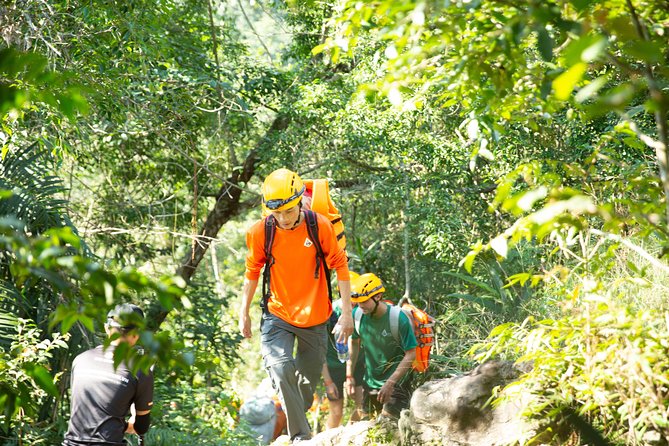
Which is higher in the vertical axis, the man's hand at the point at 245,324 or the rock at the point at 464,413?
the man's hand at the point at 245,324

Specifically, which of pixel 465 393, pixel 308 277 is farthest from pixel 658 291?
pixel 308 277

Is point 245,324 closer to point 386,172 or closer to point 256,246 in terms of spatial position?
point 256,246

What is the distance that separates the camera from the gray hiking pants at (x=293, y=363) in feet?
20.1

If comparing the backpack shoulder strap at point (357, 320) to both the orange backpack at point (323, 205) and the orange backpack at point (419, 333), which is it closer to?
the orange backpack at point (419, 333)

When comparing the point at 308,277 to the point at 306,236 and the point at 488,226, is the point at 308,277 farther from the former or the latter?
the point at 488,226

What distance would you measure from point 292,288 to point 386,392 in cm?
163

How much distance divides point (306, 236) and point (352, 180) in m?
5.61

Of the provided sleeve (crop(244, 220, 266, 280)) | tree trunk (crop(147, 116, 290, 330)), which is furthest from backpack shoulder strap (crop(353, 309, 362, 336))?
tree trunk (crop(147, 116, 290, 330))

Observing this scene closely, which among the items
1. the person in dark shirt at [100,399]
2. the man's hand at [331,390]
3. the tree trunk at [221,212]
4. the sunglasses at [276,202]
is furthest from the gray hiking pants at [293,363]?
the tree trunk at [221,212]

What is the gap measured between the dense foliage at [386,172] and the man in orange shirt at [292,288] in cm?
106

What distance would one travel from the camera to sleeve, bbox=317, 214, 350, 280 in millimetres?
6066

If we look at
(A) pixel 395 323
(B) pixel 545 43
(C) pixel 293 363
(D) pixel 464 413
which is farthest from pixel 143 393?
(B) pixel 545 43

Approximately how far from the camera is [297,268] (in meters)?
A: 6.11

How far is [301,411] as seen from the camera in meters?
6.16
